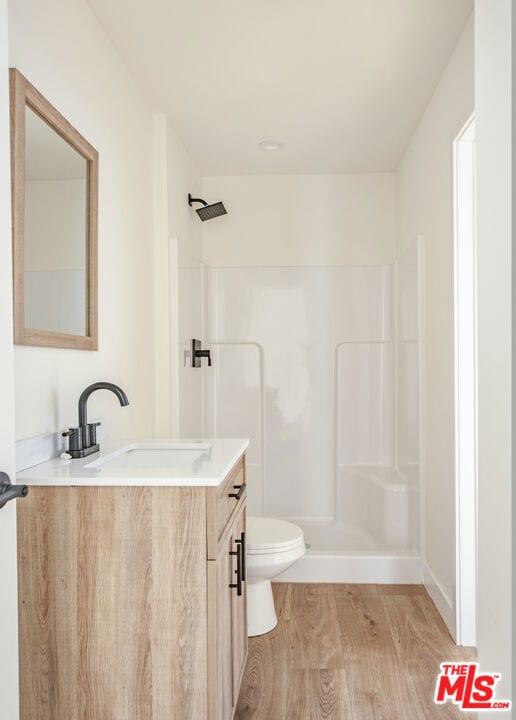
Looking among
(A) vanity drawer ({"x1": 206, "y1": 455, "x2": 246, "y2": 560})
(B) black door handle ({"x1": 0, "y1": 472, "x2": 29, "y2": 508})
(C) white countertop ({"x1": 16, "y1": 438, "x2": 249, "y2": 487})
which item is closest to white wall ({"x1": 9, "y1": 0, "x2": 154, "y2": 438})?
(C) white countertop ({"x1": 16, "y1": 438, "x2": 249, "y2": 487})

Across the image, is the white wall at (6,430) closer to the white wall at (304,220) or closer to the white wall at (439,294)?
the white wall at (439,294)

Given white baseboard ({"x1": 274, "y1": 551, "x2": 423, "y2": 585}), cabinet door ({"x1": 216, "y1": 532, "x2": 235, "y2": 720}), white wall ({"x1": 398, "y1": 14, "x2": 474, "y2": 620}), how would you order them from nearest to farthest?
cabinet door ({"x1": 216, "y1": 532, "x2": 235, "y2": 720})
white wall ({"x1": 398, "y1": 14, "x2": 474, "y2": 620})
white baseboard ({"x1": 274, "y1": 551, "x2": 423, "y2": 585})

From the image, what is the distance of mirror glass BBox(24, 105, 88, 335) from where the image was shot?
170 cm

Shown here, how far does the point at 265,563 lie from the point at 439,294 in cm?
147

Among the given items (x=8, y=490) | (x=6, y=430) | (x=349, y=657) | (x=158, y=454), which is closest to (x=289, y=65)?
(x=158, y=454)

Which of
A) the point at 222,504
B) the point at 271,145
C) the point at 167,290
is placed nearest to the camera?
the point at 222,504

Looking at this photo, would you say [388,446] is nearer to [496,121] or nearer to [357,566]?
[357,566]

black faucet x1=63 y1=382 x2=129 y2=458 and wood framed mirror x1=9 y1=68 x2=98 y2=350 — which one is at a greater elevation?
Result: wood framed mirror x1=9 y1=68 x2=98 y2=350

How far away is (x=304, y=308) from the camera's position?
4129 mm

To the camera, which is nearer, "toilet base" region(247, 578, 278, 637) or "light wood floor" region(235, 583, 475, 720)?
"light wood floor" region(235, 583, 475, 720)

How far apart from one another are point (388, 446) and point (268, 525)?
1.47 metres

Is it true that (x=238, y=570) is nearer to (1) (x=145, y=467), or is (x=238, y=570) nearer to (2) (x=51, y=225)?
(1) (x=145, y=467)

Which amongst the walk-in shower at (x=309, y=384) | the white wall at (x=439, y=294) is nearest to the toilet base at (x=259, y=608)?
the white wall at (x=439, y=294)

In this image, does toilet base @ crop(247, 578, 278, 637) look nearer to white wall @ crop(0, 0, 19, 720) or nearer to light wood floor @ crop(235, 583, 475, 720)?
light wood floor @ crop(235, 583, 475, 720)
